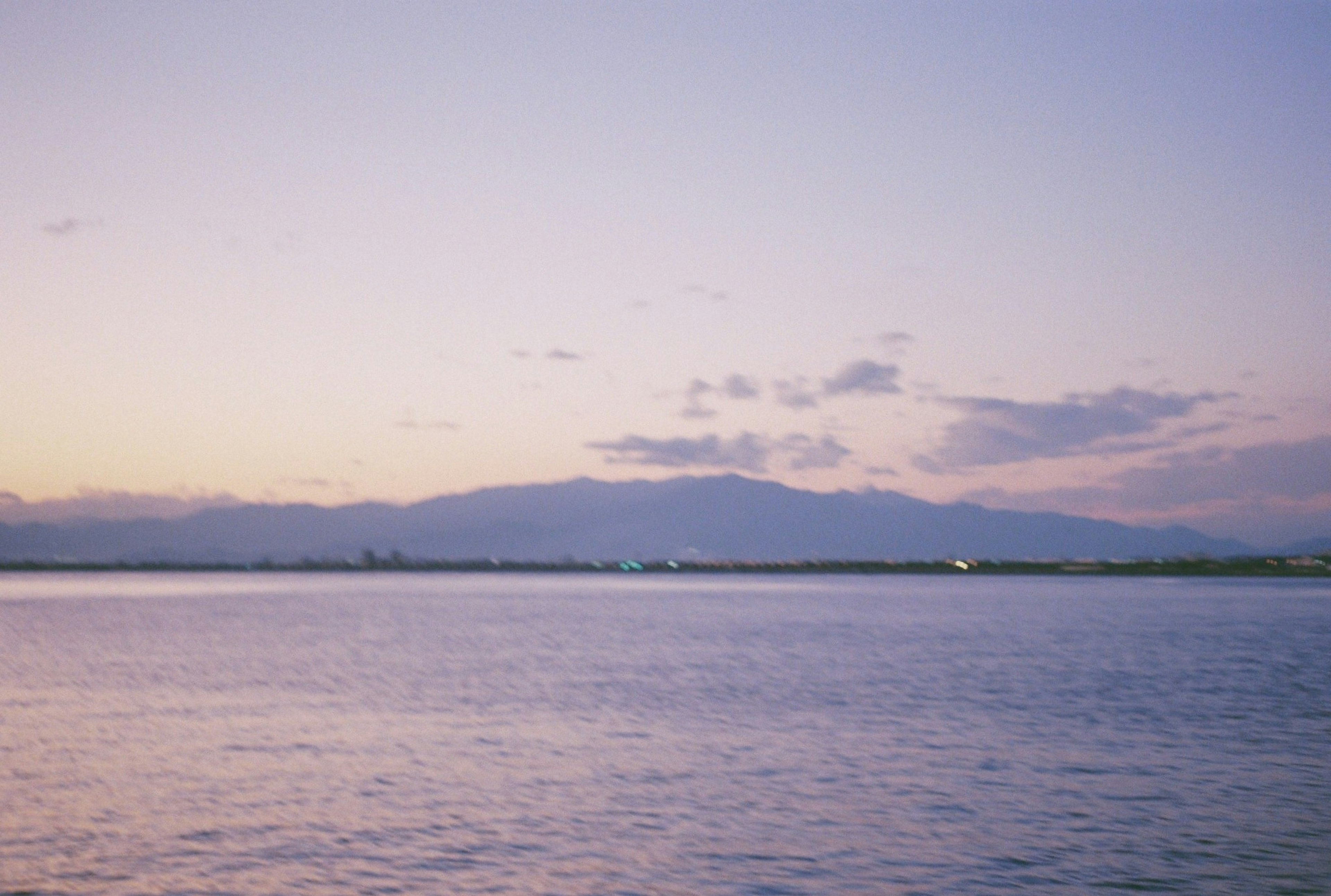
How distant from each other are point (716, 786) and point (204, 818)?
10.4 m

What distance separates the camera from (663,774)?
27.9m

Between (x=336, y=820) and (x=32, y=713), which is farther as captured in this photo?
(x=32, y=713)

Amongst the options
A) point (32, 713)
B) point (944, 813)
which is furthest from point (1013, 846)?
point (32, 713)

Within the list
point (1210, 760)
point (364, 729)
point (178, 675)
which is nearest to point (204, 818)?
point (364, 729)

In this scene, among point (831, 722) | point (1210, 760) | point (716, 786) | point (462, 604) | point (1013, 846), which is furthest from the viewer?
point (462, 604)

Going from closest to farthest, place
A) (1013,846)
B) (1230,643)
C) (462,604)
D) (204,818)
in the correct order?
(1013,846) → (204,818) → (1230,643) → (462,604)

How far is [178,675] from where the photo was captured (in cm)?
5191

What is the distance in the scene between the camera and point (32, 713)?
38.3m

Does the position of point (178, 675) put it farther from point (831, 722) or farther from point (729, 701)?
point (831, 722)

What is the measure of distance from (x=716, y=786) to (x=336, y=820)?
8.16 meters

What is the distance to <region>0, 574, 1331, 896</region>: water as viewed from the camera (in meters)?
18.8

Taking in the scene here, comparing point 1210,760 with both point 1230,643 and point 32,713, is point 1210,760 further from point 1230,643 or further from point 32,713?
point 1230,643

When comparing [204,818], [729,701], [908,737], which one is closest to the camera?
[204,818]

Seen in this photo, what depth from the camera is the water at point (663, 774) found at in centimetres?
1877
